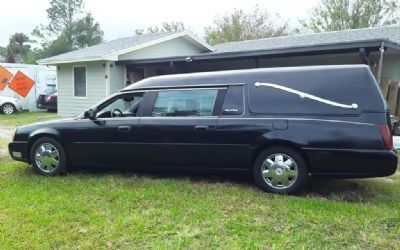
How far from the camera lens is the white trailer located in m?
22.7

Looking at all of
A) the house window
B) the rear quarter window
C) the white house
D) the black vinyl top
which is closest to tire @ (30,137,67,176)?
the black vinyl top

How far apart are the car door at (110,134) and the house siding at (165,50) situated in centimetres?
1045

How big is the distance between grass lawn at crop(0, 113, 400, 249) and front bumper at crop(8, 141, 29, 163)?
477 millimetres

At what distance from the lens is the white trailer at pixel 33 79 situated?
74.5ft

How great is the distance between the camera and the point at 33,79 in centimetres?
2325

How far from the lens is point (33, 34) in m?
50.0

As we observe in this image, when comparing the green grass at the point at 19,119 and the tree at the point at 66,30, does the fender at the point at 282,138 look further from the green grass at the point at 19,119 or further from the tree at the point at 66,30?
the tree at the point at 66,30

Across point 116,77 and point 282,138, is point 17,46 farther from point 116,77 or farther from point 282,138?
point 282,138

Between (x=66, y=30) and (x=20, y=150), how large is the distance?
1727 inches

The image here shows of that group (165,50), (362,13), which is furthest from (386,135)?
(362,13)

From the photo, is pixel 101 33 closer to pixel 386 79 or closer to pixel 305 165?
pixel 386 79

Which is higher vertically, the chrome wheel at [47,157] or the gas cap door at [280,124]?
the gas cap door at [280,124]

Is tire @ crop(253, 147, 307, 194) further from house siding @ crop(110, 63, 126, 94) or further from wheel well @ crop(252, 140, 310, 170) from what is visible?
house siding @ crop(110, 63, 126, 94)

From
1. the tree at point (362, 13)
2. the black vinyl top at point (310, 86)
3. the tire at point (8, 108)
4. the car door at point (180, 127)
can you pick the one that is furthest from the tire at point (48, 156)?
the tree at point (362, 13)
